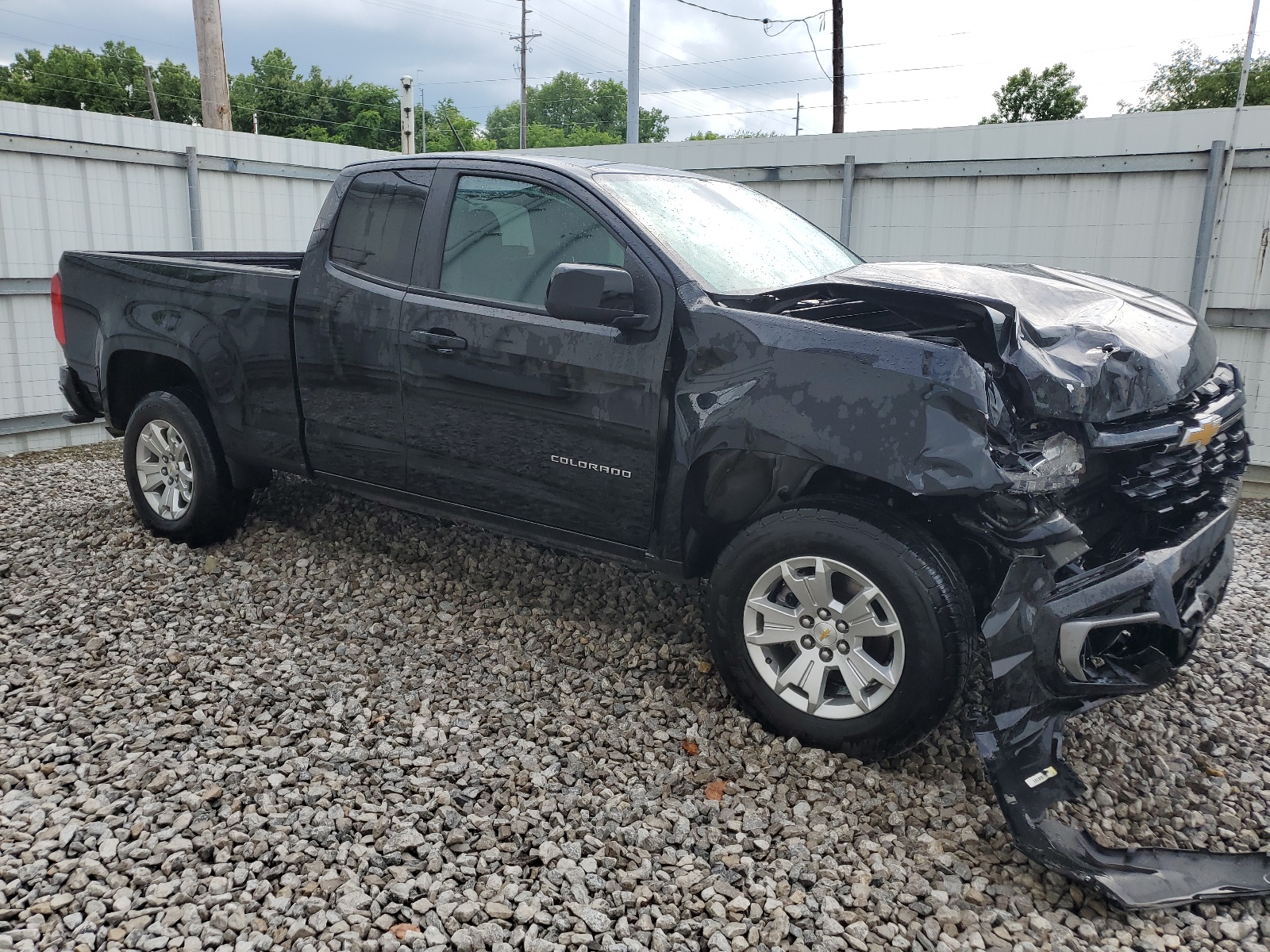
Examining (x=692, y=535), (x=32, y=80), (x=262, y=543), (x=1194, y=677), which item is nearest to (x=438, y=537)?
(x=262, y=543)

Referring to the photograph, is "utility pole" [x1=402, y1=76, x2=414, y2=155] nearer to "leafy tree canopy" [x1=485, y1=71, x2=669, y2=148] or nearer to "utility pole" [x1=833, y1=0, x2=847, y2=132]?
"utility pole" [x1=833, y1=0, x2=847, y2=132]

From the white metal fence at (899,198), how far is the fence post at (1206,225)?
0.06 metres

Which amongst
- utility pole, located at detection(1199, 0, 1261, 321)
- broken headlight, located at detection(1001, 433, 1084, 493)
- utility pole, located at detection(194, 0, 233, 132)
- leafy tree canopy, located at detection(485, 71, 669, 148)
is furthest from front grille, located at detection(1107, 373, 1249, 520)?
leafy tree canopy, located at detection(485, 71, 669, 148)

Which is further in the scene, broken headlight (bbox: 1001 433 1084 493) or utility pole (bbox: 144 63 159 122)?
utility pole (bbox: 144 63 159 122)

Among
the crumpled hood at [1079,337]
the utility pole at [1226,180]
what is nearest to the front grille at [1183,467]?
the crumpled hood at [1079,337]

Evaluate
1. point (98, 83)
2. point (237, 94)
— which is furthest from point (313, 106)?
point (98, 83)

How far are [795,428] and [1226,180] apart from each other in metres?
5.88

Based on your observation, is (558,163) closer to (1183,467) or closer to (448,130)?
(1183,467)

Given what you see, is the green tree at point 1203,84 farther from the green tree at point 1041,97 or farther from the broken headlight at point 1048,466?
the broken headlight at point 1048,466

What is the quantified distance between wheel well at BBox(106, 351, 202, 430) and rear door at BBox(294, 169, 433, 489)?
1153 mm

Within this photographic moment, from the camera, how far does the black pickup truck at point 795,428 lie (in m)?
2.79

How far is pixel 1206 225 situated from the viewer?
7016mm

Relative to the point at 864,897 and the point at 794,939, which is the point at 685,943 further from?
the point at 864,897

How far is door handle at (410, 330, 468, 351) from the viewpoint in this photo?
3.79 metres
